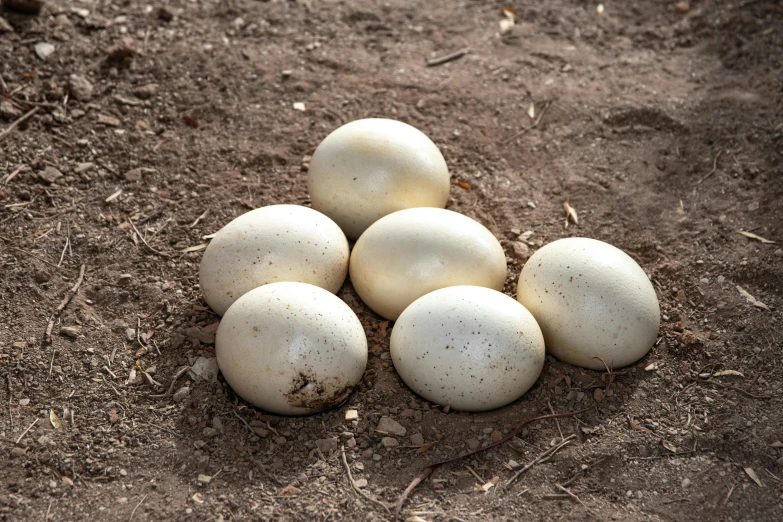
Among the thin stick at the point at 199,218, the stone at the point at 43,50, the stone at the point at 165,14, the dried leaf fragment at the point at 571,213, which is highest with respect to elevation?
the stone at the point at 165,14

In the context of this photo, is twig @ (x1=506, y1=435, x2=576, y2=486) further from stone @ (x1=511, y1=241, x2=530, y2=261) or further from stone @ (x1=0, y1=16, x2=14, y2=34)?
stone @ (x1=0, y1=16, x2=14, y2=34)

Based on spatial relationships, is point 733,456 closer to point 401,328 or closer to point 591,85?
point 401,328

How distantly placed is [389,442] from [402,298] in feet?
1.73

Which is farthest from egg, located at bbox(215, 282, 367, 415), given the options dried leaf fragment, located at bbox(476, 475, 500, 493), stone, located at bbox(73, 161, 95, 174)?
stone, located at bbox(73, 161, 95, 174)

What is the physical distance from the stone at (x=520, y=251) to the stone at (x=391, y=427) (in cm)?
97

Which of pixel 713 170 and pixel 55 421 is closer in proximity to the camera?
pixel 55 421

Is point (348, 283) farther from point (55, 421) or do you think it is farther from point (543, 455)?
point (55, 421)

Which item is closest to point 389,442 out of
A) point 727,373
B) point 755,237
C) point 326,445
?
point 326,445

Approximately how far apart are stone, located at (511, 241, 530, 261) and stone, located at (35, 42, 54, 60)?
253 cm

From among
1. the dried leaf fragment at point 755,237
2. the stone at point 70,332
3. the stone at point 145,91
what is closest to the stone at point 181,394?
the stone at point 70,332

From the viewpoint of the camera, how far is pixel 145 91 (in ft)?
12.9

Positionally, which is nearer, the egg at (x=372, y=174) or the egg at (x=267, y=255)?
the egg at (x=267, y=255)

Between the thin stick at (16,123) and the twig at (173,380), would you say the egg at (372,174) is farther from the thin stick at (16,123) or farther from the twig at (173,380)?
the thin stick at (16,123)

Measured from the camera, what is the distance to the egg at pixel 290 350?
2.54m
